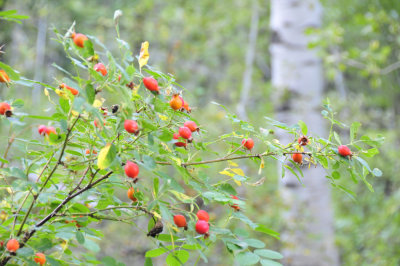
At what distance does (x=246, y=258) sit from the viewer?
651 mm

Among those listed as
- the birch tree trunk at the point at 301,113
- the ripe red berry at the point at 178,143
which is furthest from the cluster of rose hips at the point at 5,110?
the birch tree trunk at the point at 301,113

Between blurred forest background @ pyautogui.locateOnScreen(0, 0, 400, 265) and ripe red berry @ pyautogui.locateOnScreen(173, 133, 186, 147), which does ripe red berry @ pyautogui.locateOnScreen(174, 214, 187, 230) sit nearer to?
ripe red berry @ pyautogui.locateOnScreen(173, 133, 186, 147)

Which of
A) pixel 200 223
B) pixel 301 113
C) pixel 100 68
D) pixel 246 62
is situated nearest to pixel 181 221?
pixel 200 223

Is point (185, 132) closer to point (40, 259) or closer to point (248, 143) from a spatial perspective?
point (248, 143)

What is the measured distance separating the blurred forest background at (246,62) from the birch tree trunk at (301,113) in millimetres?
118

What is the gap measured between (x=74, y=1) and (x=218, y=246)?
12.8 feet

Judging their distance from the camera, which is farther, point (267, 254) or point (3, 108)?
point (267, 254)

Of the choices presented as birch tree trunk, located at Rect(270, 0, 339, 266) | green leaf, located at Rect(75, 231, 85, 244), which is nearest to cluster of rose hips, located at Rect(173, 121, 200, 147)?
green leaf, located at Rect(75, 231, 85, 244)

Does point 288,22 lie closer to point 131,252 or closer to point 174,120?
point 131,252

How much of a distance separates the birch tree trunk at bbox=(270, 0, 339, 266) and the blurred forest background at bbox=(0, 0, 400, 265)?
12 centimetres

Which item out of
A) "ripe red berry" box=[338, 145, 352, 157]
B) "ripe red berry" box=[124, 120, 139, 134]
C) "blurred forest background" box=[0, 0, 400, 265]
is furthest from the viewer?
"blurred forest background" box=[0, 0, 400, 265]

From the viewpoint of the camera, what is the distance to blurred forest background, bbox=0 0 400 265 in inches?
120

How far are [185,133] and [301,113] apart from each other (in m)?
2.06

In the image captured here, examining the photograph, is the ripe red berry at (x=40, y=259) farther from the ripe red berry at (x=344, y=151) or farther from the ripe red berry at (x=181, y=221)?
the ripe red berry at (x=344, y=151)
